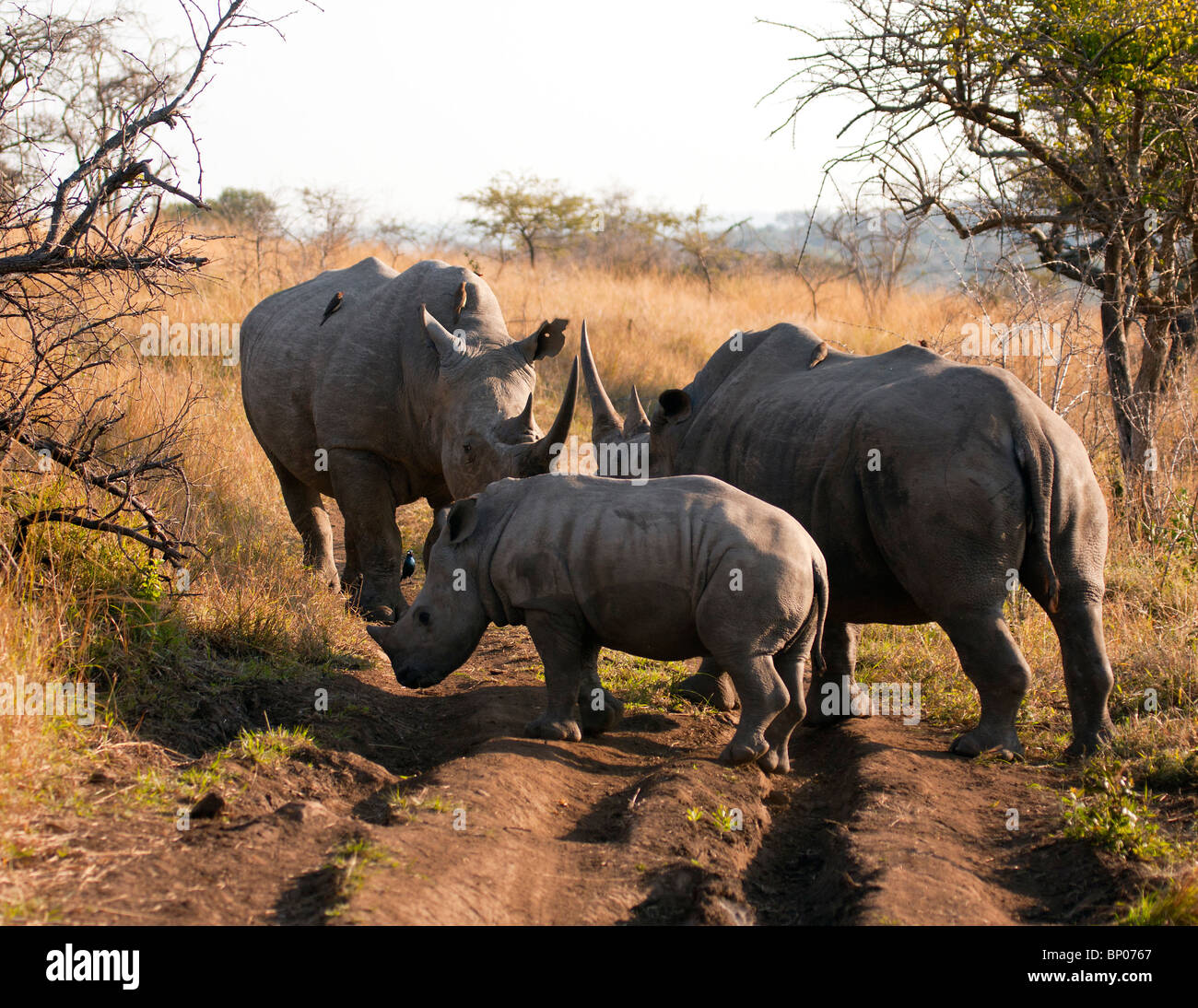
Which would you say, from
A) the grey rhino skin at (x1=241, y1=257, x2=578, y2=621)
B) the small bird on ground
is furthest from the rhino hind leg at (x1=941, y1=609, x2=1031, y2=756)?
the small bird on ground

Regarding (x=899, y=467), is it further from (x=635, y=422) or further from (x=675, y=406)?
(x=635, y=422)

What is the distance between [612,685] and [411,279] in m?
3.24

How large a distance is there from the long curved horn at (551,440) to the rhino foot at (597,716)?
1455 mm

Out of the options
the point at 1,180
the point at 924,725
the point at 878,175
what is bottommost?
the point at 924,725

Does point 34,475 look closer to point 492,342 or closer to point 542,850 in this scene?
point 492,342

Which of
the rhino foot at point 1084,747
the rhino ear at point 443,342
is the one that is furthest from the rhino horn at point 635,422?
the rhino foot at point 1084,747

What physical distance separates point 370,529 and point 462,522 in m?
2.29

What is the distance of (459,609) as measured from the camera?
615cm

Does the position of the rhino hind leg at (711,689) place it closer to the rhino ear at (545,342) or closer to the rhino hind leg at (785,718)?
the rhino hind leg at (785,718)

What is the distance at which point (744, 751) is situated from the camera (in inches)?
218

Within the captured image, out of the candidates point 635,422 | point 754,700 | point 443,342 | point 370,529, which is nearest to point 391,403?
point 443,342

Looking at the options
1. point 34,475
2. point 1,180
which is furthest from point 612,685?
point 1,180

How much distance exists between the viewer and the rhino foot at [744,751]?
5.54m
